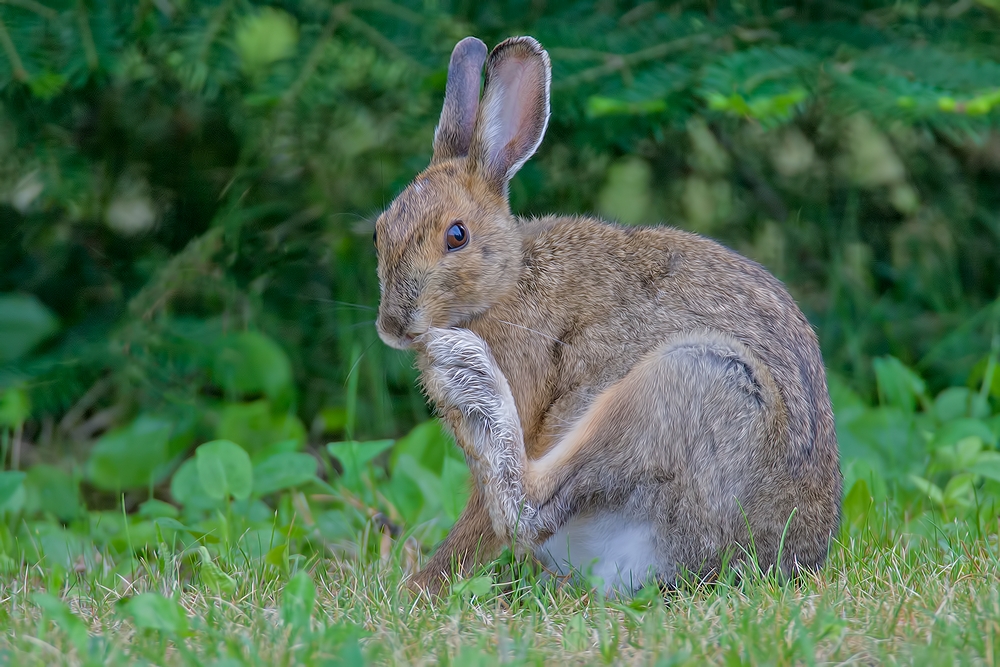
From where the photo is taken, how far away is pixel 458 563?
12.2 ft

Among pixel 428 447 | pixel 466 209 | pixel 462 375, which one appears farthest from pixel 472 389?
pixel 428 447

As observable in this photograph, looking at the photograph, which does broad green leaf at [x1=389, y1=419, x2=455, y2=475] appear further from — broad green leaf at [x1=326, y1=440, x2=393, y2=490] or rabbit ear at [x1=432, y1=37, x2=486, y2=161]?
rabbit ear at [x1=432, y1=37, x2=486, y2=161]

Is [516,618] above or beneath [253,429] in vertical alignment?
above

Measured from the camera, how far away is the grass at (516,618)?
2.73m

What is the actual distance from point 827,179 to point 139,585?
4.63 meters

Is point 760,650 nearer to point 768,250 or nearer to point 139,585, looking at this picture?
point 139,585

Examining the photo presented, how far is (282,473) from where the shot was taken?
14.3 feet

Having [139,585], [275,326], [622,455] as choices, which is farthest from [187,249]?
[622,455]

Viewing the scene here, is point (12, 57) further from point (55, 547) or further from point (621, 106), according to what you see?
point (621, 106)

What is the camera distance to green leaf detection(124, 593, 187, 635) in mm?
2854

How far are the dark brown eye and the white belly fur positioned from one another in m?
1.07

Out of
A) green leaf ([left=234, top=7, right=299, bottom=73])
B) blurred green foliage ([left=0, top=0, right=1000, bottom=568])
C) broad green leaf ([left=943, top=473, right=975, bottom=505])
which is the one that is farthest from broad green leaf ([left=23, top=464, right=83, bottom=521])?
broad green leaf ([left=943, top=473, right=975, bottom=505])

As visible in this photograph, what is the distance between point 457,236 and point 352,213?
175 cm

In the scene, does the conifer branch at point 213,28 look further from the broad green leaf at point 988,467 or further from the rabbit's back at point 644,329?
the broad green leaf at point 988,467
